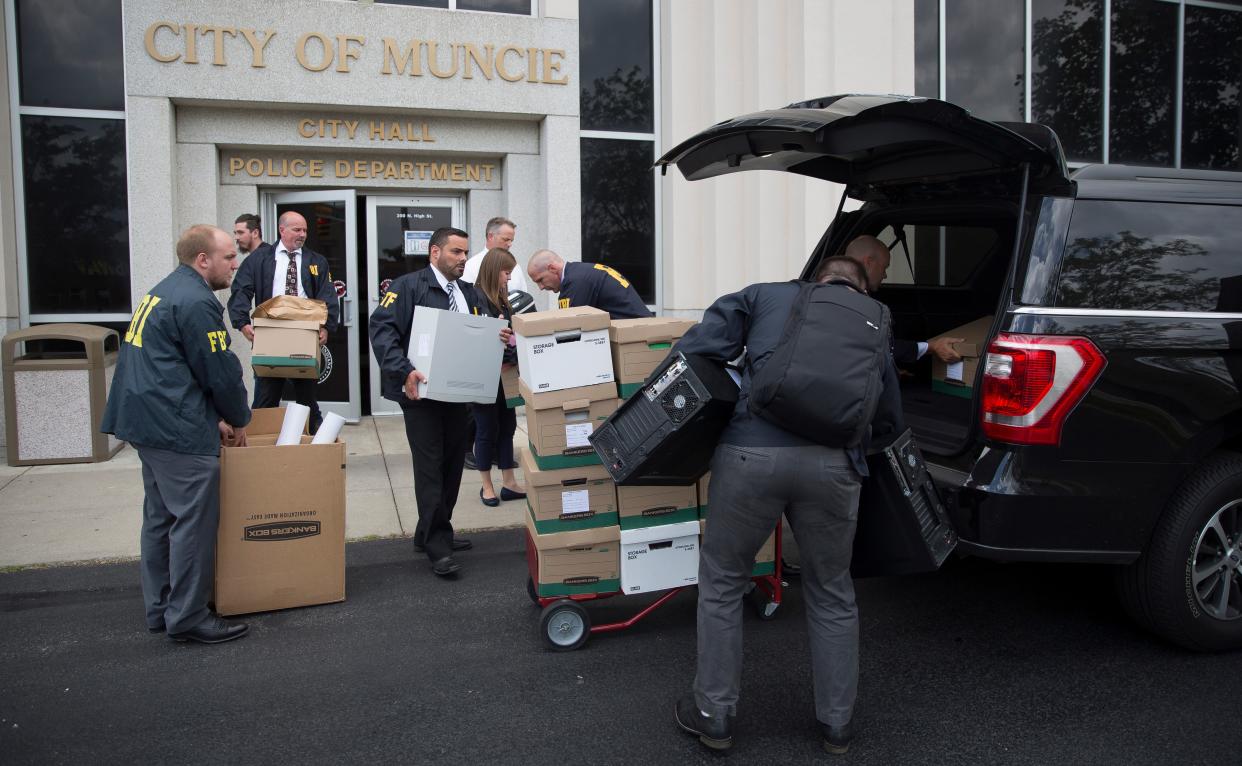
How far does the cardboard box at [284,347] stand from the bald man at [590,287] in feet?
6.83

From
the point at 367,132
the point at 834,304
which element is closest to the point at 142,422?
the point at 834,304

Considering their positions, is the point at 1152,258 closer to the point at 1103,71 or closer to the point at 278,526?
the point at 278,526

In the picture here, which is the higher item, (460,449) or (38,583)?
(460,449)

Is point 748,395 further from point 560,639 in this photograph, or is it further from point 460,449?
point 460,449

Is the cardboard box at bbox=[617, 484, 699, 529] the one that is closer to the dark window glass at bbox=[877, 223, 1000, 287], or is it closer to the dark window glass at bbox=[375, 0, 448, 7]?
the dark window glass at bbox=[877, 223, 1000, 287]

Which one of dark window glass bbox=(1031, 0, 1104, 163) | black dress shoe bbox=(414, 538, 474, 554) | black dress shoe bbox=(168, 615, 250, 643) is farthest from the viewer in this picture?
dark window glass bbox=(1031, 0, 1104, 163)

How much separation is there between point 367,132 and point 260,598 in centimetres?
589

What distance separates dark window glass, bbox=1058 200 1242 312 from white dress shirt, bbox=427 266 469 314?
3.08 metres

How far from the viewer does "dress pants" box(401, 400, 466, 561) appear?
4.98 meters

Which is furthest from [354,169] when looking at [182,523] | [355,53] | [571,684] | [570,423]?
[571,684]

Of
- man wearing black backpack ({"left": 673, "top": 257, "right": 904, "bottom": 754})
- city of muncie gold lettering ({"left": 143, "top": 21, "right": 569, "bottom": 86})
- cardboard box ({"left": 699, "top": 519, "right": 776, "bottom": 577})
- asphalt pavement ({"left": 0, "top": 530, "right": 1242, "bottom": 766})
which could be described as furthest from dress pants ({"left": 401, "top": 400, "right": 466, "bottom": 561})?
city of muncie gold lettering ({"left": 143, "top": 21, "right": 569, "bottom": 86})

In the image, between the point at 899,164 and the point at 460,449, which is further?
the point at 460,449

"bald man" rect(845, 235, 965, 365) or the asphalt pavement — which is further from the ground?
"bald man" rect(845, 235, 965, 365)

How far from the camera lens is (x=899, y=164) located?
4.38m
